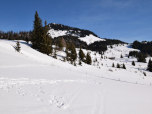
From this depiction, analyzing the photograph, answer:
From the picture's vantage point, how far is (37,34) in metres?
26.8

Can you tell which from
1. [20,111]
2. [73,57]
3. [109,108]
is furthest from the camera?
[73,57]

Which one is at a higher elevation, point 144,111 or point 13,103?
point 13,103

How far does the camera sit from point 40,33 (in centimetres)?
2691

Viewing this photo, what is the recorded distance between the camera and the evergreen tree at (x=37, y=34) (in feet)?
85.7

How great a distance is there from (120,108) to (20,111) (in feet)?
12.4

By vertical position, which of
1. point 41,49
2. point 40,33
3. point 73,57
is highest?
point 40,33

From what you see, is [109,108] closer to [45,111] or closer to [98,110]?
[98,110]

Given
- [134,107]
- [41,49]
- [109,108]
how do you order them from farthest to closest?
[41,49]
[134,107]
[109,108]

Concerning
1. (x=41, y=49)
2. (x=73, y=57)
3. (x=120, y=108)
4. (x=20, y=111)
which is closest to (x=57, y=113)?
(x=20, y=111)

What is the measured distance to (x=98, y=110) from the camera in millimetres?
3072

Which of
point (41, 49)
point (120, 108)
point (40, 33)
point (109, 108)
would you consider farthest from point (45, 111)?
point (40, 33)

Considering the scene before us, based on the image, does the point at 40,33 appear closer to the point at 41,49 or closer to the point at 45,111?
the point at 41,49

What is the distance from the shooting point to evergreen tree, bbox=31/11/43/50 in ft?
85.7

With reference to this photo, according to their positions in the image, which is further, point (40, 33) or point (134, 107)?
point (40, 33)
